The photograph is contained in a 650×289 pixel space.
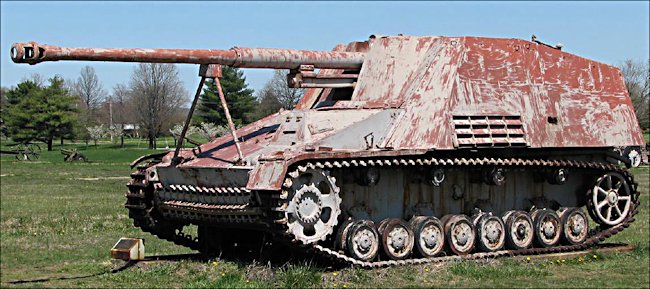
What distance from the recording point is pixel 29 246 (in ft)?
66.7

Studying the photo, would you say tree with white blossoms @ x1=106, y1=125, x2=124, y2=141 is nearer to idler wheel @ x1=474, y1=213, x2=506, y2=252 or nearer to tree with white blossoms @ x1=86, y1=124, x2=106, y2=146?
tree with white blossoms @ x1=86, y1=124, x2=106, y2=146

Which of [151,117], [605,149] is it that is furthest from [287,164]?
[151,117]

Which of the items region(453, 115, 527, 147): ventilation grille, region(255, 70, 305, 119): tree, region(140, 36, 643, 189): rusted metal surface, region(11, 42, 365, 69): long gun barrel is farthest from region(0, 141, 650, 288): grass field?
region(255, 70, 305, 119): tree

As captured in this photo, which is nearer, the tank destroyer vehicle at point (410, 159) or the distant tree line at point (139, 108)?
the tank destroyer vehicle at point (410, 159)

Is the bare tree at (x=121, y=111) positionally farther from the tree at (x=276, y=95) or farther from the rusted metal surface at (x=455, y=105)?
the rusted metal surface at (x=455, y=105)

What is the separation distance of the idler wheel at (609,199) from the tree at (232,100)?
113 ft

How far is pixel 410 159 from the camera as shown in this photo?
17.3 metres

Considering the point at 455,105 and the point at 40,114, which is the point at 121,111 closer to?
the point at 40,114

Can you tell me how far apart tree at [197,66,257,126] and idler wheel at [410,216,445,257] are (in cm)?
3630

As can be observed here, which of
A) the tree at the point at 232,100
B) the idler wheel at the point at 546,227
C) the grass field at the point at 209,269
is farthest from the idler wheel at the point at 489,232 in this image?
the tree at the point at 232,100

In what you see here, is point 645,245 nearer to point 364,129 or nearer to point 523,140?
point 523,140

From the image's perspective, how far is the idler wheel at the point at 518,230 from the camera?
62.2ft

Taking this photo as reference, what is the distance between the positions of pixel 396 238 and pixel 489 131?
7.93 feet

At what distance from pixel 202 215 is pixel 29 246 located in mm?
4282
